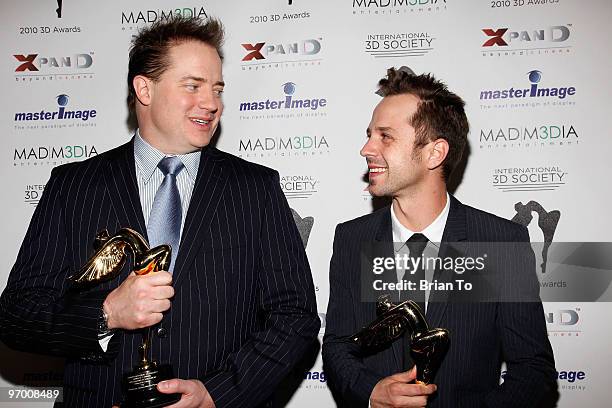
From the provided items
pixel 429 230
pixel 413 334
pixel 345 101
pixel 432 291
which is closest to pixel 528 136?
pixel 345 101

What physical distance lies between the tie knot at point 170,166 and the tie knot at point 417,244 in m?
0.77

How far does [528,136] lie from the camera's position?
2.91 metres

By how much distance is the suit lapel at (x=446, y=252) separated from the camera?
2.03 metres

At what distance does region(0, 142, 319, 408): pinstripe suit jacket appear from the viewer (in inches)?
71.5

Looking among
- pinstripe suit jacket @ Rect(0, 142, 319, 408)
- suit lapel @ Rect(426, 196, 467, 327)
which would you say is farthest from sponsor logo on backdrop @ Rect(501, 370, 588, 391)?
pinstripe suit jacket @ Rect(0, 142, 319, 408)

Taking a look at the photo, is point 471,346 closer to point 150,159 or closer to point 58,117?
point 150,159

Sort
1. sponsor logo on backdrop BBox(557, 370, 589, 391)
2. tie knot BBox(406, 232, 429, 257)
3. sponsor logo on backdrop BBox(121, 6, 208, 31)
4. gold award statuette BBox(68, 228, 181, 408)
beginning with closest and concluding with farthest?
1. gold award statuette BBox(68, 228, 181, 408)
2. tie knot BBox(406, 232, 429, 257)
3. sponsor logo on backdrop BBox(557, 370, 589, 391)
4. sponsor logo on backdrop BBox(121, 6, 208, 31)

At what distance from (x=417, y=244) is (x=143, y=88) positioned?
3.29 feet

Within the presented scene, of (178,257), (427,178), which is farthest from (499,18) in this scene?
(178,257)

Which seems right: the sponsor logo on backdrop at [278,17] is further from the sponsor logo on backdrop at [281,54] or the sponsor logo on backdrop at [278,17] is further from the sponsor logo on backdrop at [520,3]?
the sponsor logo on backdrop at [520,3]

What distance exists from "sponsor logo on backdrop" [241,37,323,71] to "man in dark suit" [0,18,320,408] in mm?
994

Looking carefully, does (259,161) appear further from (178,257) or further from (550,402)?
(550,402)

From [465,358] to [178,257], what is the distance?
0.93m

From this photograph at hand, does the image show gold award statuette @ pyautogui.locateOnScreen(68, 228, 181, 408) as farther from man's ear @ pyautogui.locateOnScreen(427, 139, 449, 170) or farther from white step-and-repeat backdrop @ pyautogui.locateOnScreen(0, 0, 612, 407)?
white step-and-repeat backdrop @ pyautogui.locateOnScreen(0, 0, 612, 407)
